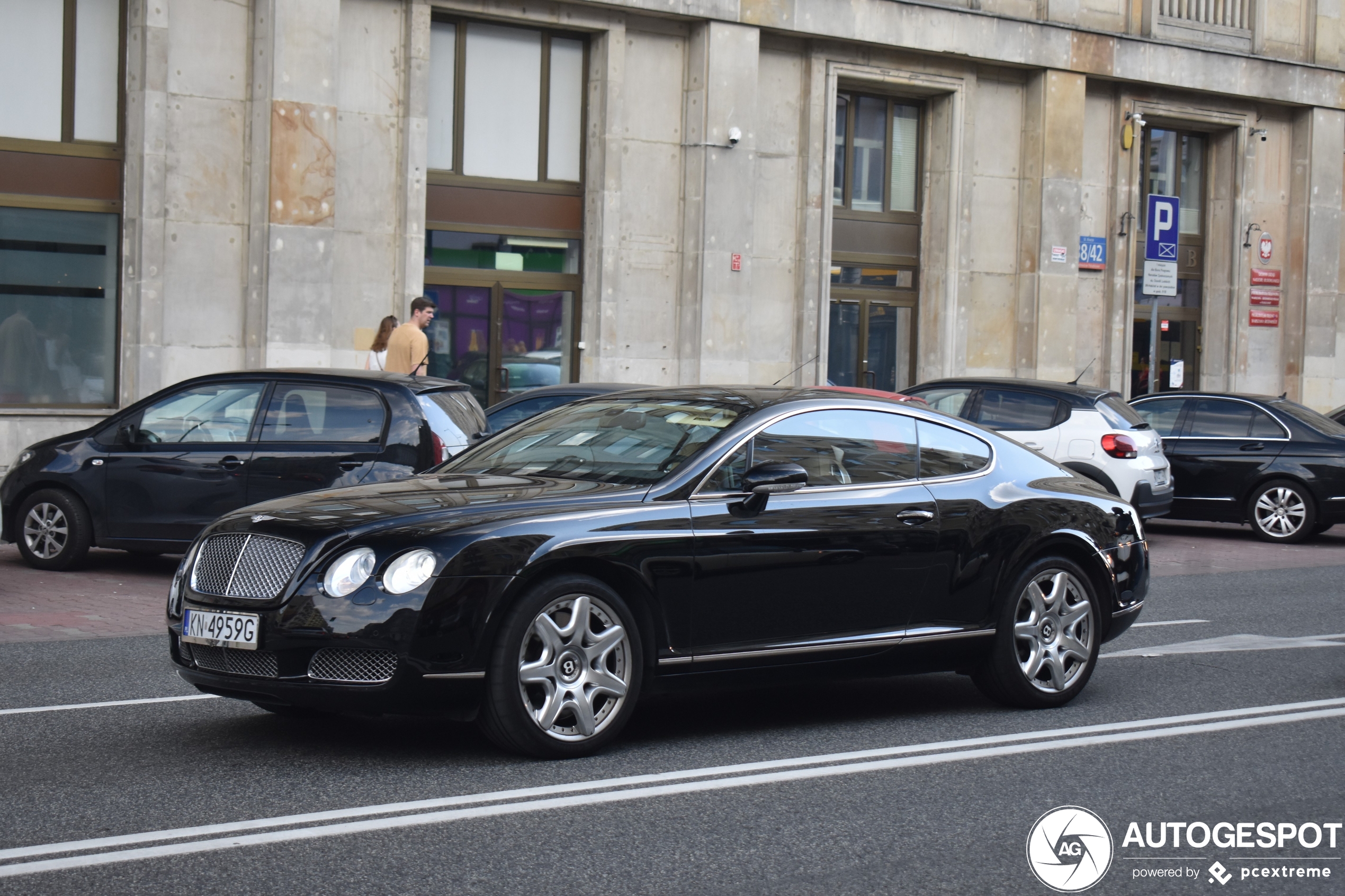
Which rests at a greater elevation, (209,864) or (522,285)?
(522,285)

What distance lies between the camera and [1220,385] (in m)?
28.3

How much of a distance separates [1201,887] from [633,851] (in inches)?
65.5

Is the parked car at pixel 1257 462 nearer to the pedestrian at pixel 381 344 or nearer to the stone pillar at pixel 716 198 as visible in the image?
the stone pillar at pixel 716 198

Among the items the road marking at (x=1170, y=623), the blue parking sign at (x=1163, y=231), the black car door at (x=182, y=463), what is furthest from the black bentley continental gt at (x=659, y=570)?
the blue parking sign at (x=1163, y=231)

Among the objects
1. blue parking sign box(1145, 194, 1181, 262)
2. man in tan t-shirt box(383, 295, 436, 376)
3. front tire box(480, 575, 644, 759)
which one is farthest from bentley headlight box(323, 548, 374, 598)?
blue parking sign box(1145, 194, 1181, 262)

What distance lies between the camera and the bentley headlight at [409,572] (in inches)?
221

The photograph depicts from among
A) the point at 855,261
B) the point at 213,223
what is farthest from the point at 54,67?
the point at 855,261

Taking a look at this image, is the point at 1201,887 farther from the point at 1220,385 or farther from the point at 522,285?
the point at 1220,385

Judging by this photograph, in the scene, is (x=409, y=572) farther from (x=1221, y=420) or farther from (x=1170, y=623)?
(x=1221, y=420)

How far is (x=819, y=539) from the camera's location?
654 centimetres

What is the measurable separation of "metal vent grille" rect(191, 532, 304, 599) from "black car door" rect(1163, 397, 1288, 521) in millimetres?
12862

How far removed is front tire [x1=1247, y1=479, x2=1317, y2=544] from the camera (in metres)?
16.8

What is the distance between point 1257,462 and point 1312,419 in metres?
0.86

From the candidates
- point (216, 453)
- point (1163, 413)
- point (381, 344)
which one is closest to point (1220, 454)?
point (1163, 413)
